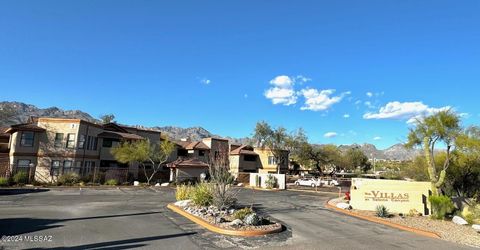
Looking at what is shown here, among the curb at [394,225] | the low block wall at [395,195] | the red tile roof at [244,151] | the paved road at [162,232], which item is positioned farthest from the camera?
the red tile roof at [244,151]

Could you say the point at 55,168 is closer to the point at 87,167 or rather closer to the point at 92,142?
the point at 87,167

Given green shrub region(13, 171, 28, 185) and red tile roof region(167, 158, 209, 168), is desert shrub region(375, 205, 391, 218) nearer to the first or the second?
red tile roof region(167, 158, 209, 168)

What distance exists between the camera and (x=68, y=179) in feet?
110

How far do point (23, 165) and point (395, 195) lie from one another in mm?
35923

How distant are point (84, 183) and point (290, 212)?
24.4 m

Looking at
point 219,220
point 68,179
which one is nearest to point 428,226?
point 219,220

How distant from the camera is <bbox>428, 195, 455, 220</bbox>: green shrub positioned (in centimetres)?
1823

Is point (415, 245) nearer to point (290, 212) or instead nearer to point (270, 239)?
point (270, 239)

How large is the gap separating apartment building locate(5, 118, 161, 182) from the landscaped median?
99.0ft

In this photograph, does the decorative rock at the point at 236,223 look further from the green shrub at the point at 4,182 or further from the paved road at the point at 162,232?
the green shrub at the point at 4,182

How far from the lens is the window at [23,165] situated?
34.6 metres

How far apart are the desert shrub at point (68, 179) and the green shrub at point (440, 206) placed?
3210cm

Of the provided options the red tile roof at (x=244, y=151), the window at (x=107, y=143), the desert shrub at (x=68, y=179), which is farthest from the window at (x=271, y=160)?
the desert shrub at (x=68, y=179)

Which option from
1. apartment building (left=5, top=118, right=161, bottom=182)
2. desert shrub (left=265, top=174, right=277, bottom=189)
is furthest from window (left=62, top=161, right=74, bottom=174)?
desert shrub (left=265, top=174, right=277, bottom=189)
